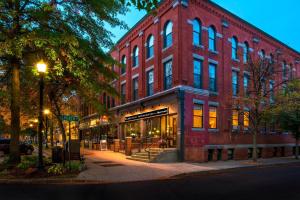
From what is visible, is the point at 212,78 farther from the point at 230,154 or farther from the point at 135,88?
the point at 135,88

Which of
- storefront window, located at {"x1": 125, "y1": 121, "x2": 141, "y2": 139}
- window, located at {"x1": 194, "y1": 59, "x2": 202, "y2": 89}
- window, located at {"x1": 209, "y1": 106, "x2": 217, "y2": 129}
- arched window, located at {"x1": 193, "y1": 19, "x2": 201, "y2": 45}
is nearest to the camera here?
window, located at {"x1": 194, "y1": 59, "x2": 202, "y2": 89}

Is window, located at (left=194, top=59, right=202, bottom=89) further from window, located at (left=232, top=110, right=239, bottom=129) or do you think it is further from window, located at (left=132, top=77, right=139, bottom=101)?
window, located at (left=132, top=77, right=139, bottom=101)

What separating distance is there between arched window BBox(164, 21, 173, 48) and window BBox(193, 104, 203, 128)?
18.0 ft

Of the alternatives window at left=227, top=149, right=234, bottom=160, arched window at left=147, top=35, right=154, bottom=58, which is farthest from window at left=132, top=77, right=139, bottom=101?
window at left=227, top=149, right=234, bottom=160

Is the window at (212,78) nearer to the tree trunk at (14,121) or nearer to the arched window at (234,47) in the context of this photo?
the arched window at (234,47)

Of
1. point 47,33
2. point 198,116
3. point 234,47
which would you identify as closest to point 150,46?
point 234,47

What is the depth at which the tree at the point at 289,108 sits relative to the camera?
919 inches

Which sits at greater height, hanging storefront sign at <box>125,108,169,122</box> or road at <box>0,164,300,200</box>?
hanging storefront sign at <box>125,108,169,122</box>

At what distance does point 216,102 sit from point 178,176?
11190 millimetres

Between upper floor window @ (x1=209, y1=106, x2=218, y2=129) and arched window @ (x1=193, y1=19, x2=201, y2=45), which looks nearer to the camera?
arched window @ (x1=193, y1=19, x2=201, y2=45)

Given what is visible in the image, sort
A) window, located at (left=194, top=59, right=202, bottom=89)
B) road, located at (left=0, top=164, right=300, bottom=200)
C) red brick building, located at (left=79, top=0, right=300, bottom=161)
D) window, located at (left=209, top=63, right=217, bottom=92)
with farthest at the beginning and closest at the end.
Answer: window, located at (left=209, top=63, right=217, bottom=92) < window, located at (left=194, top=59, right=202, bottom=89) < red brick building, located at (left=79, top=0, right=300, bottom=161) < road, located at (left=0, top=164, right=300, bottom=200)

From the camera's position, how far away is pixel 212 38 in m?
26.0

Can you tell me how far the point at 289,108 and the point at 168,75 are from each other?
31.9 ft

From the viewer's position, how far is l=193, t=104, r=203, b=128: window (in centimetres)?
2342
